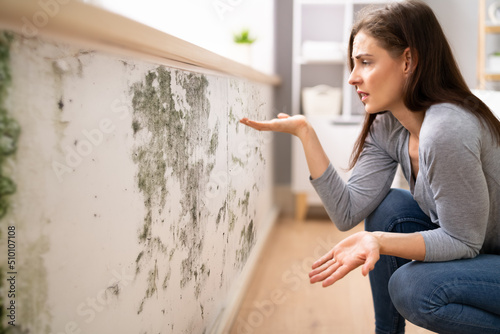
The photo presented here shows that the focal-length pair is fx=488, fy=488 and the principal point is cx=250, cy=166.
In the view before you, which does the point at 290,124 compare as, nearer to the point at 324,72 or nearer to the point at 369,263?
the point at 369,263

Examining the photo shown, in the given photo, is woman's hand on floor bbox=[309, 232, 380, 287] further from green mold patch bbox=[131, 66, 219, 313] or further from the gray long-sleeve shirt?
green mold patch bbox=[131, 66, 219, 313]

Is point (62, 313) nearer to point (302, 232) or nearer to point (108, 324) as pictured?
point (108, 324)

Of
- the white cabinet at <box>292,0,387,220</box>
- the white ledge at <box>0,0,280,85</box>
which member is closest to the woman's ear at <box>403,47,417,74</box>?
the white ledge at <box>0,0,280,85</box>

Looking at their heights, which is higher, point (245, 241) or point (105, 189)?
point (105, 189)

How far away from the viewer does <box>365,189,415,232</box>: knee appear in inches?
48.4

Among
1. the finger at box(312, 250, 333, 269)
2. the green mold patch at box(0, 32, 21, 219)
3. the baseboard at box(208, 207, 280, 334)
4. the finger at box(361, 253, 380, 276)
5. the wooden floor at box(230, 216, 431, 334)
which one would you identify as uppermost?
the green mold patch at box(0, 32, 21, 219)

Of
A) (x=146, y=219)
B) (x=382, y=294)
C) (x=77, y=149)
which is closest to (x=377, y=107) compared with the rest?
(x=382, y=294)

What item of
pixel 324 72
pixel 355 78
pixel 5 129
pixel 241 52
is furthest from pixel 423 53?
pixel 324 72

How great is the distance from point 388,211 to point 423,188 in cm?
13

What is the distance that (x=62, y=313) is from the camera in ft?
1.90

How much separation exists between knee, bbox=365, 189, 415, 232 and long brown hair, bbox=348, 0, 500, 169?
0.27m

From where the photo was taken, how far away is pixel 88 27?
0.55 m

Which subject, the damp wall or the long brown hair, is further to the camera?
the long brown hair

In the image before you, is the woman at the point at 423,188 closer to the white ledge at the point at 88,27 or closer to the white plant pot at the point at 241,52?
the white ledge at the point at 88,27
